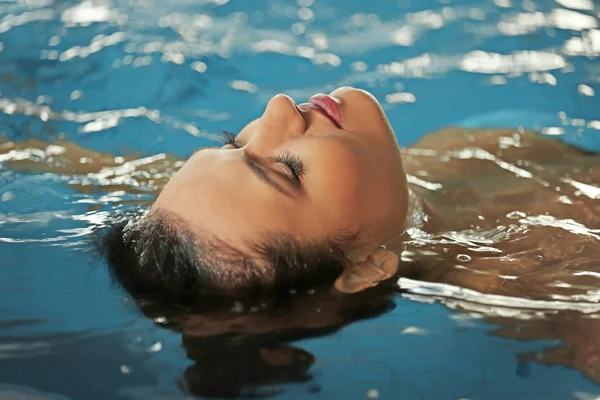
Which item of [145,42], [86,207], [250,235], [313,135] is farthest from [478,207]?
[145,42]

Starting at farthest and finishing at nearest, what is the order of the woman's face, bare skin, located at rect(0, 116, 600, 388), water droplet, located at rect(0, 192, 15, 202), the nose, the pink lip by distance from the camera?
water droplet, located at rect(0, 192, 15, 202)
the pink lip
the nose
the woman's face
bare skin, located at rect(0, 116, 600, 388)

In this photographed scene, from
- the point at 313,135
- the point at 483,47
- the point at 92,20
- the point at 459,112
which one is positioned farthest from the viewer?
the point at 92,20

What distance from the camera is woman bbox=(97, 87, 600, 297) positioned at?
6.75 feet

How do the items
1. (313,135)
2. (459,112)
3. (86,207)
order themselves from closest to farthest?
1. (313,135)
2. (86,207)
3. (459,112)

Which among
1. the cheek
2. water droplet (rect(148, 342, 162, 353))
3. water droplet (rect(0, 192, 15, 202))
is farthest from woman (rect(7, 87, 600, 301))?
Result: water droplet (rect(0, 192, 15, 202))

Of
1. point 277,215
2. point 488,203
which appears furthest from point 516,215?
point 277,215

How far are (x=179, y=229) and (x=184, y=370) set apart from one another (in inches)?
20.4

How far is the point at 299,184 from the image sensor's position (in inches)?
82.0

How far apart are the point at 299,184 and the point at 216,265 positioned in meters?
0.34

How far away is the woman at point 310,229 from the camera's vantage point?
2057mm

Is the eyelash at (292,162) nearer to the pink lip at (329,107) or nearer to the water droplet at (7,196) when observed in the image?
the pink lip at (329,107)

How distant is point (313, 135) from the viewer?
218 cm

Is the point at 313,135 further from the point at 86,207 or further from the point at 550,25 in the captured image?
the point at 550,25

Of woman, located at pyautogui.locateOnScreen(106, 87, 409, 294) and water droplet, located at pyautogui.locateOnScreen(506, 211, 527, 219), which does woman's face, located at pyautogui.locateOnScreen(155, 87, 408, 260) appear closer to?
woman, located at pyautogui.locateOnScreen(106, 87, 409, 294)
